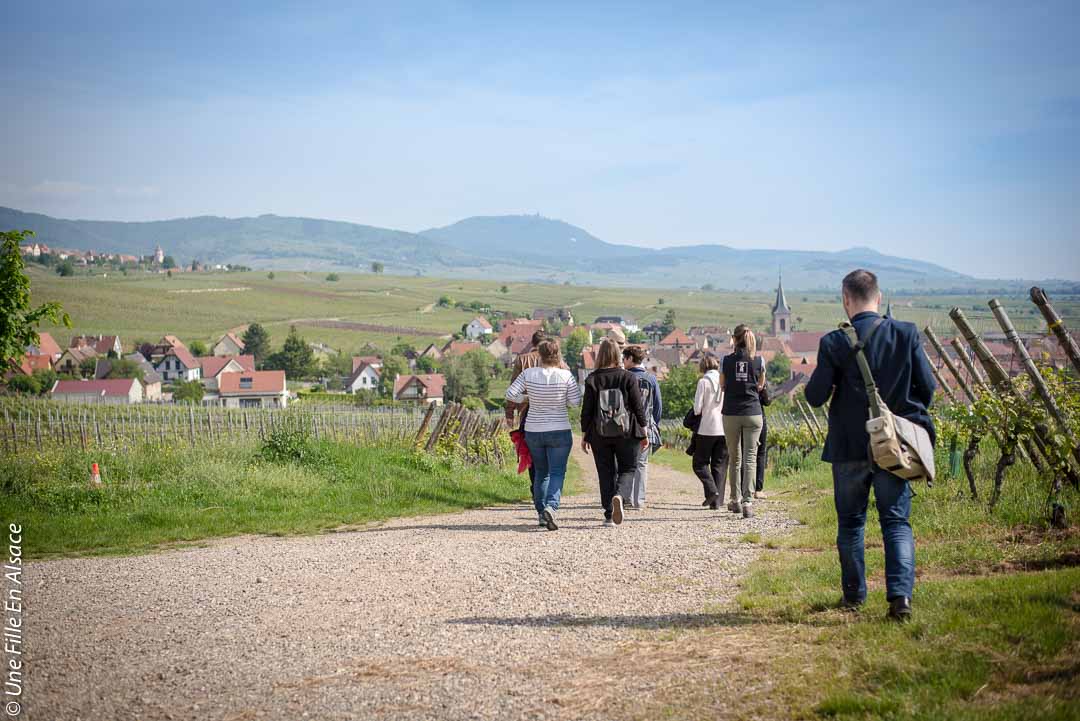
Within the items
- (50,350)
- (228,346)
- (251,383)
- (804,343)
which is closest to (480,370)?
(251,383)

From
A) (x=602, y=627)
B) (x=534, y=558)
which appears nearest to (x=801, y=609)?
(x=602, y=627)

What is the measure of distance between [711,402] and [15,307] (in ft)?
44.3

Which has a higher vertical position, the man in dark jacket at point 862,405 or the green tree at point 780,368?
the man in dark jacket at point 862,405

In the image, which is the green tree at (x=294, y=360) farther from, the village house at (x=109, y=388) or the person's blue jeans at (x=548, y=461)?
the person's blue jeans at (x=548, y=461)

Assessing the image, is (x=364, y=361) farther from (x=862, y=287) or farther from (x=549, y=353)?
(x=862, y=287)

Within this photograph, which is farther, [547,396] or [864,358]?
[547,396]

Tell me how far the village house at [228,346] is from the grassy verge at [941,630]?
114574mm

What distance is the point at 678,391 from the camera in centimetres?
7412

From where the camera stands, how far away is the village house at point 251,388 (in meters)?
82.9

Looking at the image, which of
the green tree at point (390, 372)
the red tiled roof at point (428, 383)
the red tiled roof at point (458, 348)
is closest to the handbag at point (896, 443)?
the red tiled roof at point (428, 383)

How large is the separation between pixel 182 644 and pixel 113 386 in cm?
7640

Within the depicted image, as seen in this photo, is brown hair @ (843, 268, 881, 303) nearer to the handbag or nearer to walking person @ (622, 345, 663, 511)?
the handbag

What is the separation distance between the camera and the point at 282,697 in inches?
171

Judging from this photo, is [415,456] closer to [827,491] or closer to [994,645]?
[827,491]
